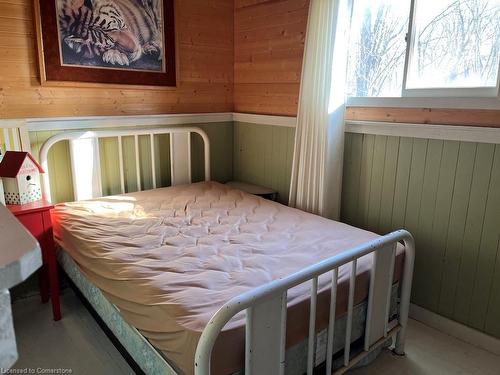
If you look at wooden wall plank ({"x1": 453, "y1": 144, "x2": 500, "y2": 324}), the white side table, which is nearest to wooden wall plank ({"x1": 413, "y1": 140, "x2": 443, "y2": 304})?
wooden wall plank ({"x1": 453, "y1": 144, "x2": 500, "y2": 324})

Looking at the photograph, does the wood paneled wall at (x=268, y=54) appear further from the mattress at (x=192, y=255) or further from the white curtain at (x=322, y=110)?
the mattress at (x=192, y=255)

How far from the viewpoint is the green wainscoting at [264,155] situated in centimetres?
296

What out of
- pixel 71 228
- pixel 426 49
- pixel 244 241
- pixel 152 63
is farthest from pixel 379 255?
pixel 152 63

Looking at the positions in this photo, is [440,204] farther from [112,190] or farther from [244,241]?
[112,190]

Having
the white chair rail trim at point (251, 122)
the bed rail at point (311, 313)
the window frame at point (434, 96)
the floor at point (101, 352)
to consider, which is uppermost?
the window frame at point (434, 96)

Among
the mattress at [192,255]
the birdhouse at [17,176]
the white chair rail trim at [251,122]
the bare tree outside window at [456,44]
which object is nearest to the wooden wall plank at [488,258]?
the white chair rail trim at [251,122]

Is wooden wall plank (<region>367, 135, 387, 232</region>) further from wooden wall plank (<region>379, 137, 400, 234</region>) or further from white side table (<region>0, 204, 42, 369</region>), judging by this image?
white side table (<region>0, 204, 42, 369</region>)

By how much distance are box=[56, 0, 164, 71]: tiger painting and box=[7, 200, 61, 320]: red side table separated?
0.99 meters

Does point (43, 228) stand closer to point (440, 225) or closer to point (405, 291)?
point (405, 291)

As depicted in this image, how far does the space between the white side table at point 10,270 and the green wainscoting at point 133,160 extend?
2.09 m

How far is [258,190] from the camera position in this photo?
3045 millimetres

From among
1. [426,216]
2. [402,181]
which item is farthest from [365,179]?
[426,216]

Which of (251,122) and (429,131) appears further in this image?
(251,122)

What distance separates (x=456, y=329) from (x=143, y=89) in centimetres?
255
